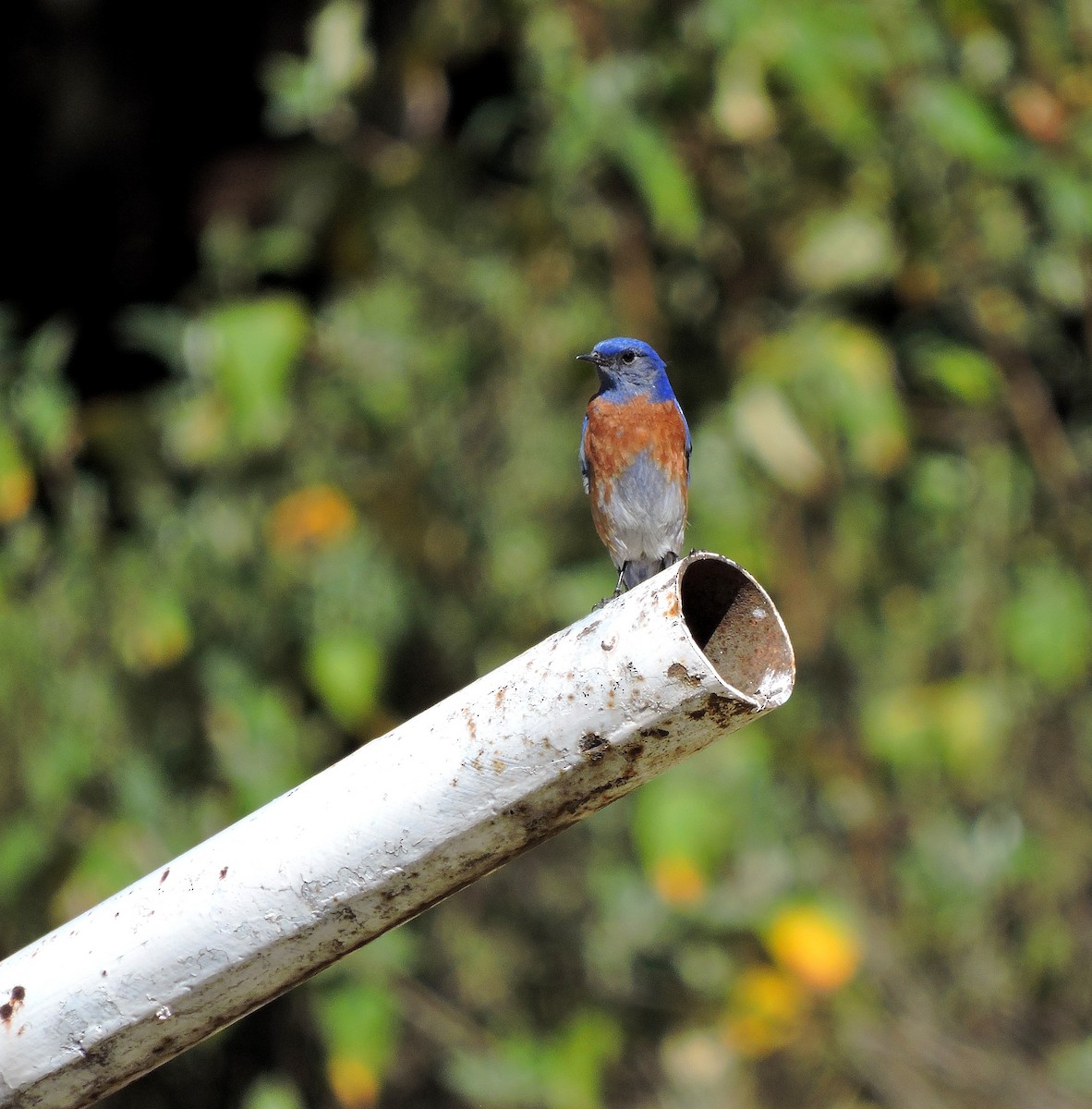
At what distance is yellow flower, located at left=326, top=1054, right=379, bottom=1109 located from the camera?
14.5ft

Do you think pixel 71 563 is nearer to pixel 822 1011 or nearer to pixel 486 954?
pixel 486 954

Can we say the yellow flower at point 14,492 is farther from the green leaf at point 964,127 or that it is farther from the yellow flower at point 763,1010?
the green leaf at point 964,127

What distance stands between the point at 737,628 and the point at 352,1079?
332cm

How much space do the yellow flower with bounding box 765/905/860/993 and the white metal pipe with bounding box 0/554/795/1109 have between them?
3150mm

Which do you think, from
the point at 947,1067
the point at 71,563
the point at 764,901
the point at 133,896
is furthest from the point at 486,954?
the point at 133,896

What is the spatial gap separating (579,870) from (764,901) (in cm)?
Result: 75

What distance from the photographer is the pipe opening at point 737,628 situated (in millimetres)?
1538

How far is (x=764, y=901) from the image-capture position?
4.54m

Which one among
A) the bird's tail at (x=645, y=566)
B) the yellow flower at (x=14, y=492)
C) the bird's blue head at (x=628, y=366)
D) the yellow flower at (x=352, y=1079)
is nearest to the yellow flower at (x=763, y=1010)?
the yellow flower at (x=352, y=1079)

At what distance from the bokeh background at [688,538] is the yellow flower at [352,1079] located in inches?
1.0

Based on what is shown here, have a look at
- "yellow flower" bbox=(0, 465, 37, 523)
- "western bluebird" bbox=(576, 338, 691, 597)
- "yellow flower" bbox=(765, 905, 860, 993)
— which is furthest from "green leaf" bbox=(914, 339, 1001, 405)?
"yellow flower" bbox=(0, 465, 37, 523)

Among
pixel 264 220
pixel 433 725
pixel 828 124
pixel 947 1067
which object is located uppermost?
pixel 433 725

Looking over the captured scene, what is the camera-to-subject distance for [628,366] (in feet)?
13.2

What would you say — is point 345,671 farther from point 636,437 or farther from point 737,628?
point 737,628
